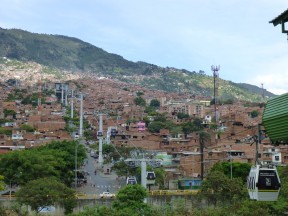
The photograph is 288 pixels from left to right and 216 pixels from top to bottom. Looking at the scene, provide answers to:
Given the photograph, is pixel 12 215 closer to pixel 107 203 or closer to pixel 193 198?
pixel 107 203

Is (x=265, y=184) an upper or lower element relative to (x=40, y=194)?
upper

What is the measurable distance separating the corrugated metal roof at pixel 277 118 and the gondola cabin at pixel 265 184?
48cm

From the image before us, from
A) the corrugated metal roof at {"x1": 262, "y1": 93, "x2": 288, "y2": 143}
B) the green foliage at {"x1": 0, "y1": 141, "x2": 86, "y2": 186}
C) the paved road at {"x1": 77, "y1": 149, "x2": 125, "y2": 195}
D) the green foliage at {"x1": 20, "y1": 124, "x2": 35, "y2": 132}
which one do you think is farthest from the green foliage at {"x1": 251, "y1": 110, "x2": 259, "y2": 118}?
the corrugated metal roof at {"x1": 262, "y1": 93, "x2": 288, "y2": 143}

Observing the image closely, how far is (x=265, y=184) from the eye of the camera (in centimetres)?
765

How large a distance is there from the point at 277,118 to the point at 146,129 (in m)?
69.3

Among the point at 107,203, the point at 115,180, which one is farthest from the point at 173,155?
the point at 107,203

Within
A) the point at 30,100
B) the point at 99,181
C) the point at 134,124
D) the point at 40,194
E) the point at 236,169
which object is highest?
the point at 30,100

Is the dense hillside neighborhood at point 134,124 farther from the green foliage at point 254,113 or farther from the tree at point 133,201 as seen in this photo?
the tree at point 133,201

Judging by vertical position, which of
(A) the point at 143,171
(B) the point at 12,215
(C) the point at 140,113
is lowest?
(B) the point at 12,215

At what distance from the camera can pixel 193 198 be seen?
1255 inches

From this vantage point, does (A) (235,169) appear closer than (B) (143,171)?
No

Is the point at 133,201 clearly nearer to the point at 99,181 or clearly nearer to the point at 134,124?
the point at 99,181

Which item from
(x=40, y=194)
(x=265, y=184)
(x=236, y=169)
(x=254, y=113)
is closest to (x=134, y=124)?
(x=254, y=113)

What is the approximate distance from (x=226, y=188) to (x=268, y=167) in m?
23.5
